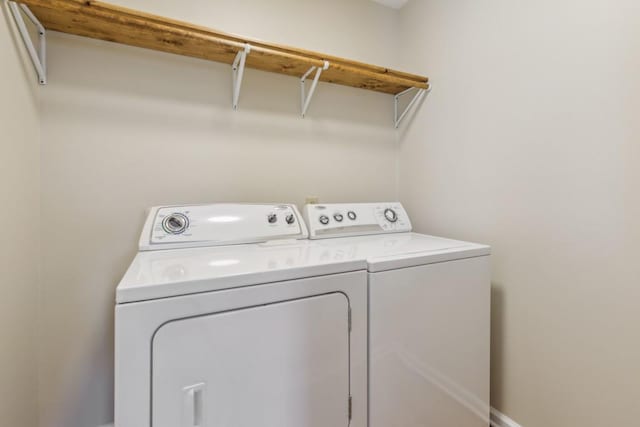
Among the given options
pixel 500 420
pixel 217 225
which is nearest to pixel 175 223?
pixel 217 225

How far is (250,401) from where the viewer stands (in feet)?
2.70

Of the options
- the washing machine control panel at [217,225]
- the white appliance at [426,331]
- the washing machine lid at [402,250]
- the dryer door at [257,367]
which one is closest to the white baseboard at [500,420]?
the white appliance at [426,331]

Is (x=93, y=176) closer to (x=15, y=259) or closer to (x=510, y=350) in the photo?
(x=15, y=259)

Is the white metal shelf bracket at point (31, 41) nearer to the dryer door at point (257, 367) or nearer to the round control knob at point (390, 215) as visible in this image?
the dryer door at point (257, 367)

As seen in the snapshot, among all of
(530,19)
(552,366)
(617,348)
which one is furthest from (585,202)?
(530,19)

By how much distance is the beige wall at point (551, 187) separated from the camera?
99 centimetres

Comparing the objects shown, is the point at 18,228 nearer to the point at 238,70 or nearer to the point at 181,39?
the point at 181,39

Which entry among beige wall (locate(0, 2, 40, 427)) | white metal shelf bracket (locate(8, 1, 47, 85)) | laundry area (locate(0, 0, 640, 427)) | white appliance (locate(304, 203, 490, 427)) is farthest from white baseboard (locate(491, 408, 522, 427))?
white metal shelf bracket (locate(8, 1, 47, 85))

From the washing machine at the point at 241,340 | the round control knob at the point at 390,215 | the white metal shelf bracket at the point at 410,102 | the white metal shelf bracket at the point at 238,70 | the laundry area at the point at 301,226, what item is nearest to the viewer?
the washing machine at the point at 241,340

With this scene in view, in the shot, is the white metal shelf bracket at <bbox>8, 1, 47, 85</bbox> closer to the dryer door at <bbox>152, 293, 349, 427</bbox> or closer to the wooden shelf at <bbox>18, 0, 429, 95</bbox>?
the wooden shelf at <bbox>18, 0, 429, 95</bbox>

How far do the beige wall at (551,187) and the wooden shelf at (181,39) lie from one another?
0.42 meters

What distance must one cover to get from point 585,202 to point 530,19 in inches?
31.9

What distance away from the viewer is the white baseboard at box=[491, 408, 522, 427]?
1334 millimetres

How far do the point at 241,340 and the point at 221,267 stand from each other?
0.22 metres
